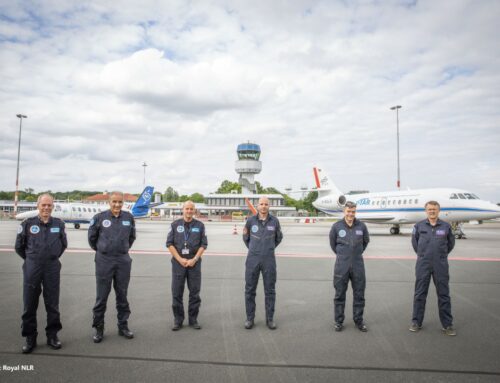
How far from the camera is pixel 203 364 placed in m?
4.03

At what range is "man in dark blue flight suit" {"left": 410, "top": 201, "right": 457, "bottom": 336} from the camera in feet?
17.0

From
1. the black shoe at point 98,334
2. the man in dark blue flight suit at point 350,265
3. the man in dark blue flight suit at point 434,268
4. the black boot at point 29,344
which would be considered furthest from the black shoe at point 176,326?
the man in dark blue flight suit at point 434,268

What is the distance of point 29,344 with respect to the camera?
4371mm

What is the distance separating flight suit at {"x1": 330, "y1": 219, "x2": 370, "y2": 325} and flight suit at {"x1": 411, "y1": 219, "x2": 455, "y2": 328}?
2.61 feet

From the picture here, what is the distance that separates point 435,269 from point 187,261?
12.0 ft

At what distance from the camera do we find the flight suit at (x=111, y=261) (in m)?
4.91

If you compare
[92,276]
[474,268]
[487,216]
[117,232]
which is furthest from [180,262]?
[487,216]

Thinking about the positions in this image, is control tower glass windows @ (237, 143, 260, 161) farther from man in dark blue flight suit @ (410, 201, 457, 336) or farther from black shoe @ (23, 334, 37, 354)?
black shoe @ (23, 334, 37, 354)

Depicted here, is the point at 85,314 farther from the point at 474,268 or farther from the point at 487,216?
the point at 487,216

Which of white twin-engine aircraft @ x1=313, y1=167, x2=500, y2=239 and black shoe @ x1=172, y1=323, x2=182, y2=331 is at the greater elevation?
white twin-engine aircraft @ x1=313, y1=167, x2=500, y2=239

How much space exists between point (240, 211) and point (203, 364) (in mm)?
91865

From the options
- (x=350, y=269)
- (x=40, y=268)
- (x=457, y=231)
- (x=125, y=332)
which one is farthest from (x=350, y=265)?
(x=457, y=231)

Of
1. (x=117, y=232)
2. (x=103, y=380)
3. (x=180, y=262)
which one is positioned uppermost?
(x=117, y=232)

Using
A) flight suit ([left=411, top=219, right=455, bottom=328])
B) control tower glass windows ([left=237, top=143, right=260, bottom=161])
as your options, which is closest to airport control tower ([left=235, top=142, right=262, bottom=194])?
control tower glass windows ([left=237, top=143, right=260, bottom=161])
